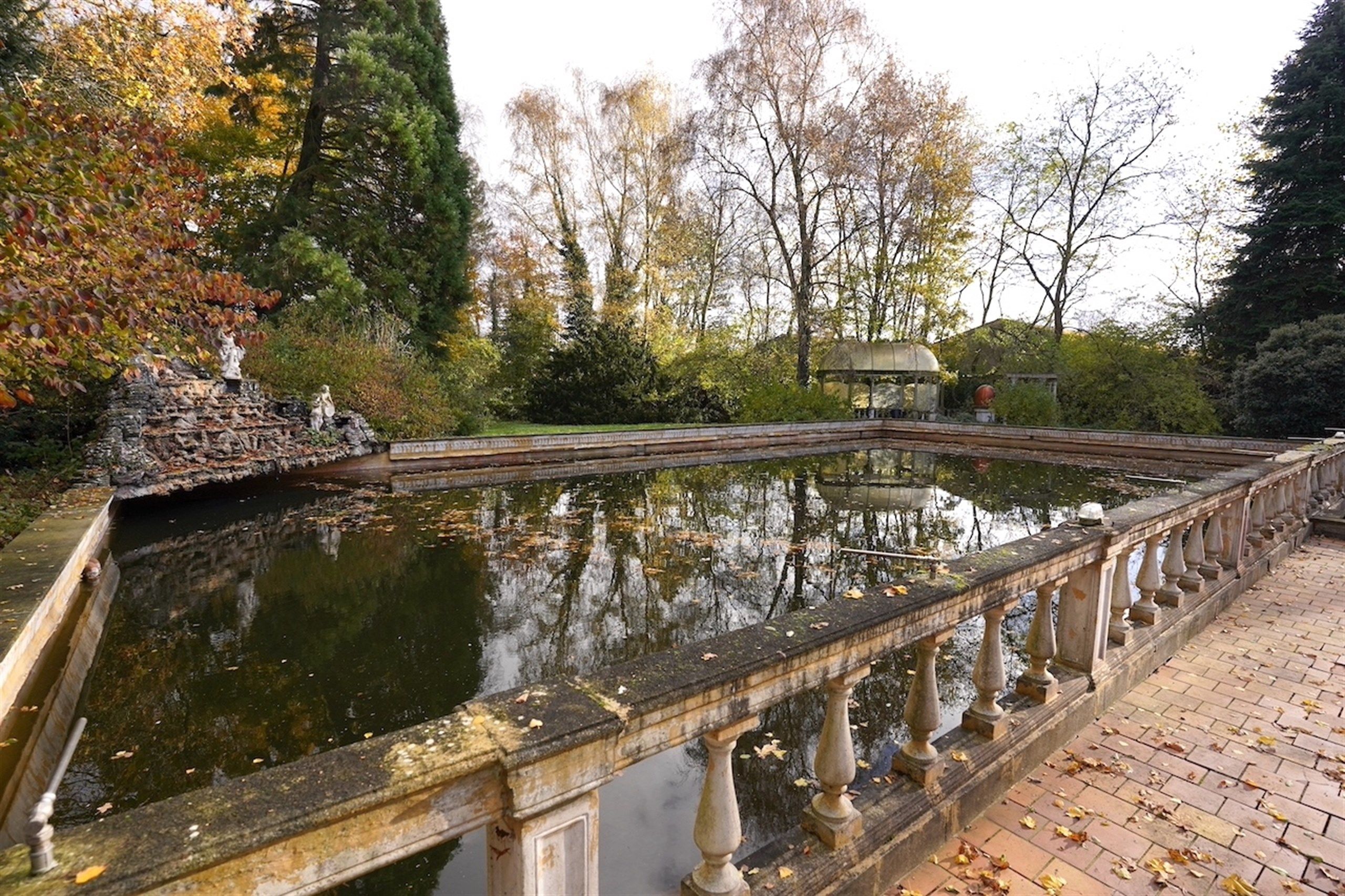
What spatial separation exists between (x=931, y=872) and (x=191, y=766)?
148 inches

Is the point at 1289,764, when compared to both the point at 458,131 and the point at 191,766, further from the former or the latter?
the point at 458,131

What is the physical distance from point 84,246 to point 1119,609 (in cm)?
700

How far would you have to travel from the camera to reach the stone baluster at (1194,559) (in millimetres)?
4695

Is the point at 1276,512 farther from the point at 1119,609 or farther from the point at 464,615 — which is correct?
the point at 464,615

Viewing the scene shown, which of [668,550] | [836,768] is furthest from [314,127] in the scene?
[836,768]

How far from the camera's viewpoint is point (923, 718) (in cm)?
245

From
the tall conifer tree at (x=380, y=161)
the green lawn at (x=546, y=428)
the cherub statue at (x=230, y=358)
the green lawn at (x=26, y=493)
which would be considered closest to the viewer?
the green lawn at (x=26, y=493)

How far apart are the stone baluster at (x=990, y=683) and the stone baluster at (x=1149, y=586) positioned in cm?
191

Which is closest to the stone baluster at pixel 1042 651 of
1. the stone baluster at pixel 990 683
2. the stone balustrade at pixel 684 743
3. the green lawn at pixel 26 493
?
the stone balustrade at pixel 684 743

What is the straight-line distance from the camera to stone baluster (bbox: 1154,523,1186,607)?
449cm

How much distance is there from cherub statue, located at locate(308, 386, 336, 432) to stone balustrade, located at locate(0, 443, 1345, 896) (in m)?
10.9

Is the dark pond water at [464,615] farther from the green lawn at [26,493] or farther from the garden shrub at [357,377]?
the garden shrub at [357,377]

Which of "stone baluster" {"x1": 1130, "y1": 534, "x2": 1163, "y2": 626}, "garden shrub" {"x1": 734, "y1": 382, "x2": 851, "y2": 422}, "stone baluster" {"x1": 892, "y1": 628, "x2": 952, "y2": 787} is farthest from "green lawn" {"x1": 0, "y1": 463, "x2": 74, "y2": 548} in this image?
"garden shrub" {"x1": 734, "y1": 382, "x2": 851, "y2": 422}

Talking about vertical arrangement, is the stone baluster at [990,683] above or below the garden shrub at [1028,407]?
below
